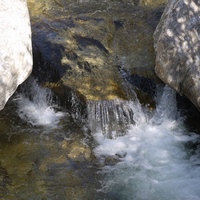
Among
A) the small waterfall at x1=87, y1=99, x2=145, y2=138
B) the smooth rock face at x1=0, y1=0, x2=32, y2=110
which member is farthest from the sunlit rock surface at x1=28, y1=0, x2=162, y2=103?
the smooth rock face at x1=0, y1=0, x2=32, y2=110

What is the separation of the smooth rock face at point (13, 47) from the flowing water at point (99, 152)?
1.14 metres

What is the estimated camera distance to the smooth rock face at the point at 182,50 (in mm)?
6074

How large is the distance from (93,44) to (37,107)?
58.9 inches

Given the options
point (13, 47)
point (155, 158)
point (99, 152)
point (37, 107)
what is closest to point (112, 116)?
point (99, 152)

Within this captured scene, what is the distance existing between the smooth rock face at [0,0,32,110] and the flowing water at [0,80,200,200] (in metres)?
1.14

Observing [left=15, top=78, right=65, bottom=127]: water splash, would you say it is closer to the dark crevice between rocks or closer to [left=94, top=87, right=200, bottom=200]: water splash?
[left=94, top=87, right=200, bottom=200]: water splash

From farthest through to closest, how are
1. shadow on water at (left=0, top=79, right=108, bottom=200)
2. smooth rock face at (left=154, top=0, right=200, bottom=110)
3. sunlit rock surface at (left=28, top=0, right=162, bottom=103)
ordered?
sunlit rock surface at (left=28, top=0, right=162, bottom=103) → smooth rock face at (left=154, top=0, right=200, bottom=110) → shadow on water at (left=0, top=79, right=108, bottom=200)

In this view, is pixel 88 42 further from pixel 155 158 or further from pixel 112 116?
pixel 155 158

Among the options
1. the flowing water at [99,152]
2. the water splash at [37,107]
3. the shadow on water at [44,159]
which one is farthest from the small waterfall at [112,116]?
the water splash at [37,107]

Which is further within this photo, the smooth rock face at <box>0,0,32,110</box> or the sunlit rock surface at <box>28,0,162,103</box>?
the sunlit rock surface at <box>28,0,162,103</box>

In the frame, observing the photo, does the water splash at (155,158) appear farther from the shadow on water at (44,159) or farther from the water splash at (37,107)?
the water splash at (37,107)

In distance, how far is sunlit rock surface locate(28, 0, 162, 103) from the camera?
699cm

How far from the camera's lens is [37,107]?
7398 mm

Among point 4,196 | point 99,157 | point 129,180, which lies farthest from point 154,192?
point 4,196
